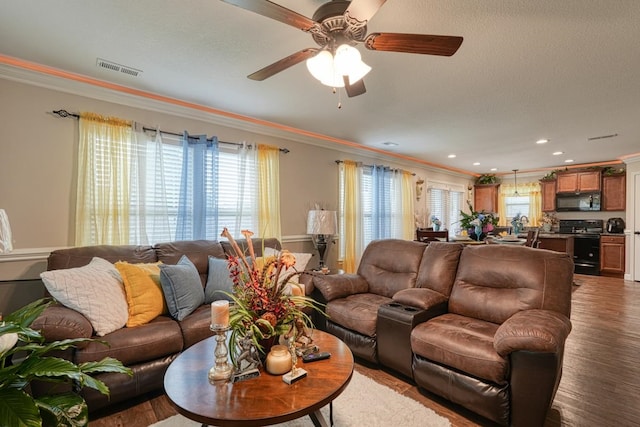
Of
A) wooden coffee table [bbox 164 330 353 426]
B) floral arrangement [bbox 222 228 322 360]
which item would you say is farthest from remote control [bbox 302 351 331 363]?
floral arrangement [bbox 222 228 322 360]

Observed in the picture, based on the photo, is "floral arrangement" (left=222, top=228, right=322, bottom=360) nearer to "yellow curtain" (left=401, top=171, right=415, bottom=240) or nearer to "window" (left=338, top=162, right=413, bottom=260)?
"window" (left=338, top=162, right=413, bottom=260)

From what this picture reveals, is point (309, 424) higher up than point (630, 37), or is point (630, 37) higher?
point (630, 37)

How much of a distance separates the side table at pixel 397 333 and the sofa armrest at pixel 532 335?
0.59m

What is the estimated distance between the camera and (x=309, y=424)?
189cm

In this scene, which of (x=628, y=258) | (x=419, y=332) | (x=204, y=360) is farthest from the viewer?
(x=628, y=258)

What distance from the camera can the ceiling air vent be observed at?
243 cm

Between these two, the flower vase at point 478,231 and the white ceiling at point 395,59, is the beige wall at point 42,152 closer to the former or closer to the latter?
the white ceiling at point 395,59

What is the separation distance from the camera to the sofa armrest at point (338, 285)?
2.98 meters

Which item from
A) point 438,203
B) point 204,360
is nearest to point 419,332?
point 204,360

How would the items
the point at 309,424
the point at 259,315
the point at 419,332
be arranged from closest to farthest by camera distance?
1. the point at 259,315
2. the point at 309,424
3. the point at 419,332

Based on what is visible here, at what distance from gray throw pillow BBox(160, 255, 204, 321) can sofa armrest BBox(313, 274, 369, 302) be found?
1.16 metres

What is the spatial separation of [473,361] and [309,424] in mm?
1122

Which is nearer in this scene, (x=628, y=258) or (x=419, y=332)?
(x=419, y=332)

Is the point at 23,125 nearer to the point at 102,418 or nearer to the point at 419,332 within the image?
the point at 102,418
